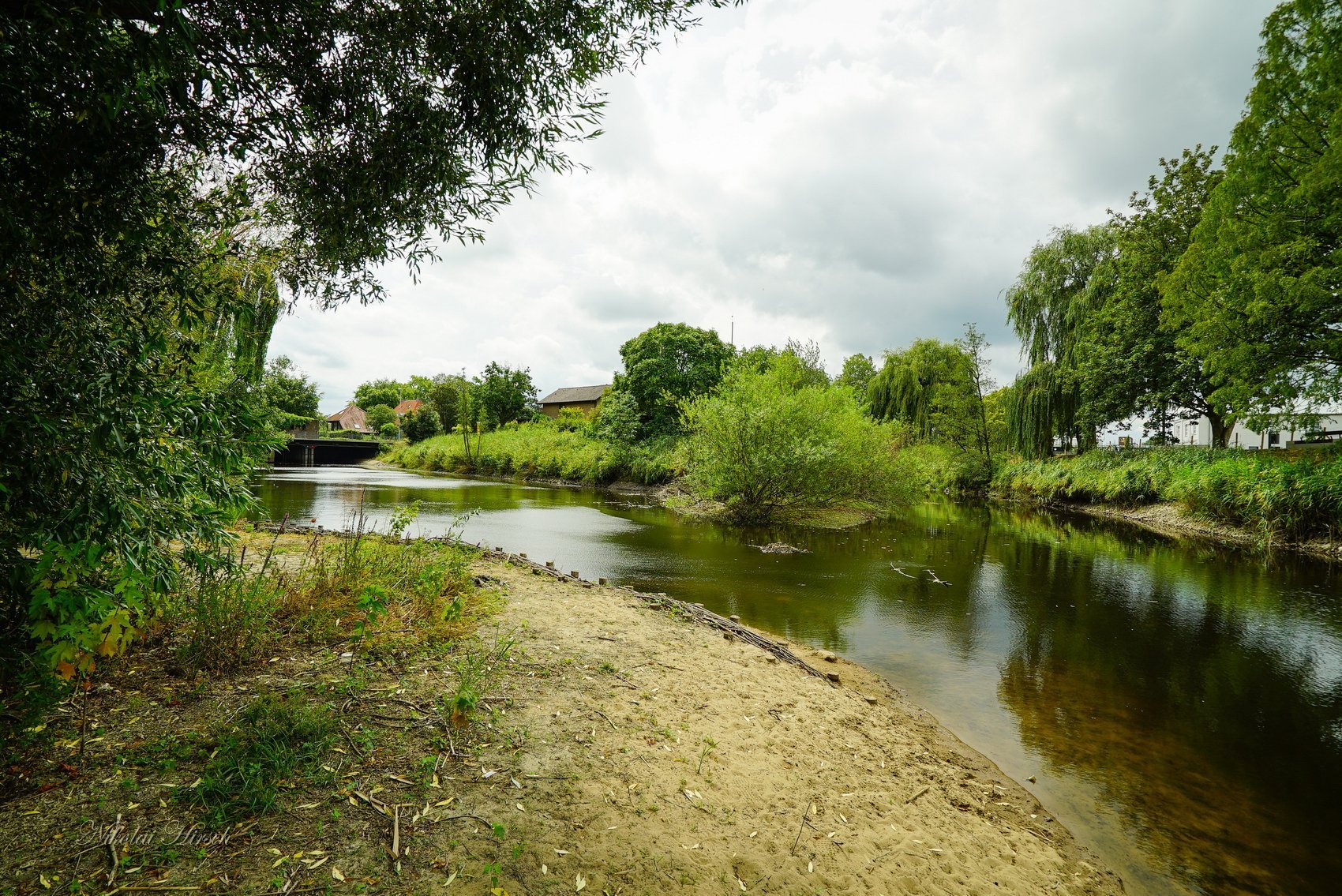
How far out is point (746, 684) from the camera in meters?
5.76

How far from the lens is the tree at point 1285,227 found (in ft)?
52.0

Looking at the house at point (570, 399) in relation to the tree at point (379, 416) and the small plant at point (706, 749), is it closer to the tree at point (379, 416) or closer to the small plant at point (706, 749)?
the tree at point (379, 416)

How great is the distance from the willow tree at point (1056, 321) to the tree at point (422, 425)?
175ft

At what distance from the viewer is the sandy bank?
3.16 metres

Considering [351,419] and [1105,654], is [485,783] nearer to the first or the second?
[1105,654]

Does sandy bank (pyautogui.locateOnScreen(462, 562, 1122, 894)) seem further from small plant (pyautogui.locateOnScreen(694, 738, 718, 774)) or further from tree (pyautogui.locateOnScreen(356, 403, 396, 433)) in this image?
tree (pyautogui.locateOnScreen(356, 403, 396, 433))

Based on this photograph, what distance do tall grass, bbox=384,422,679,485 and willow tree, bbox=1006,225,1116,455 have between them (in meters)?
19.5

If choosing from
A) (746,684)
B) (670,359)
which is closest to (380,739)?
(746,684)

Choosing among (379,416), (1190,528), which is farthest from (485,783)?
(379,416)

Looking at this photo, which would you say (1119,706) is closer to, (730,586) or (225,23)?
(730,586)

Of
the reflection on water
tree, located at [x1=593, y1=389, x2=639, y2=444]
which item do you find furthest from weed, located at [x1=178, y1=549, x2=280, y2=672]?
tree, located at [x1=593, y1=389, x2=639, y2=444]

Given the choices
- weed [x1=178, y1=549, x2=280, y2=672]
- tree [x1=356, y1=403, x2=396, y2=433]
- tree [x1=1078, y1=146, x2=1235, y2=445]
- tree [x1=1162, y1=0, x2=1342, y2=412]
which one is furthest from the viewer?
tree [x1=356, y1=403, x2=396, y2=433]

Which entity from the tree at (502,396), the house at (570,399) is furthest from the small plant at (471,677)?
the house at (570,399)

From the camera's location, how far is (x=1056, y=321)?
31188 mm
